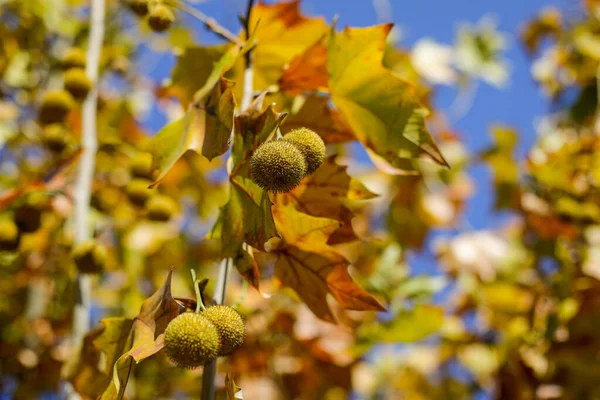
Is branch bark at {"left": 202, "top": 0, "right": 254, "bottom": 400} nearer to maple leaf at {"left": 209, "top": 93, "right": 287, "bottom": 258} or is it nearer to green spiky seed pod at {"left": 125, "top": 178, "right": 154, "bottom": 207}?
maple leaf at {"left": 209, "top": 93, "right": 287, "bottom": 258}

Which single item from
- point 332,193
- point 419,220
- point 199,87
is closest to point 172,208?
point 199,87

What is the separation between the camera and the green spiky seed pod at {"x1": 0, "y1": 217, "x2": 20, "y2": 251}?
185 centimetres

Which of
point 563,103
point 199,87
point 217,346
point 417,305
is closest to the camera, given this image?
point 217,346

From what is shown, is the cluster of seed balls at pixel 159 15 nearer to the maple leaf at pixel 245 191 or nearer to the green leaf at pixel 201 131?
the green leaf at pixel 201 131

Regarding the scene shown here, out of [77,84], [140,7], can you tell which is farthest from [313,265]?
[77,84]

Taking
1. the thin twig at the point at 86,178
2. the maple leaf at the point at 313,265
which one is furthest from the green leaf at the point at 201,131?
the thin twig at the point at 86,178

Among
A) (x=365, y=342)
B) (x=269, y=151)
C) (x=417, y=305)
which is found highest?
(x=269, y=151)

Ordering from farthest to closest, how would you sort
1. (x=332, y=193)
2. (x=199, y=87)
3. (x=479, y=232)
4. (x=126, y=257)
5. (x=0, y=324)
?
(x=479, y=232)
(x=126, y=257)
(x=0, y=324)
(x=199, y=87)
(x=332, y=193)

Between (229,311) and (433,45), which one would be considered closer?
(229,311)

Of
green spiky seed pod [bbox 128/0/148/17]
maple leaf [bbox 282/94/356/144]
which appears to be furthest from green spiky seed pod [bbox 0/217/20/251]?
maple leaf [bbox 282/94/356/144]

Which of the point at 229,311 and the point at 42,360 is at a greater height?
the point at 229,311

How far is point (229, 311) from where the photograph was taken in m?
0.97

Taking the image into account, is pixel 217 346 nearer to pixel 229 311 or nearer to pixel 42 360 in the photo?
pixel 229 311

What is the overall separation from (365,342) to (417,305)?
227 mm
